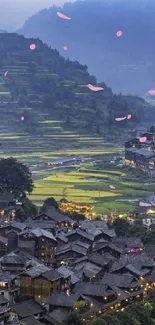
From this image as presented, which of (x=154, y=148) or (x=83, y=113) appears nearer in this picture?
(x=154, y=148)

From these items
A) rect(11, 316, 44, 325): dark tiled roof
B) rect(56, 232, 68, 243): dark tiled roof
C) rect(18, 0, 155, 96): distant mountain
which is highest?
rect(18, 0, 155, 96): distant mountain

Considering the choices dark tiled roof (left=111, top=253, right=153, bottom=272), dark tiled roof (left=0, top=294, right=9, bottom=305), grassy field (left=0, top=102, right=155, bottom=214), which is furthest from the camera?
grassy field (left=0, top=102, right=155, bottom=214)

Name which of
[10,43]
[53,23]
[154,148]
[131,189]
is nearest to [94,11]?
[53,23]

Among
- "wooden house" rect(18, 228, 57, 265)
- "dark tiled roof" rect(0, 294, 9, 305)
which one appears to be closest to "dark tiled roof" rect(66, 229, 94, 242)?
"wooden house" rect(18, 228, 57, 265)

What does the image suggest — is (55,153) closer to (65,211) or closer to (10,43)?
(65,211)

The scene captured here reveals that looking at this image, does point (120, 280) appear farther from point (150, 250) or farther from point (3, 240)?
point (3, 240)

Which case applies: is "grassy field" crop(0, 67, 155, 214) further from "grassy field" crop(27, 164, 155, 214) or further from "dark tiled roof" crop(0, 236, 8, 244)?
"dark tiled roof" crop(0, 236, 8, 244)

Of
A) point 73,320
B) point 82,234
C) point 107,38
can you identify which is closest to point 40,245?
point 82,234
